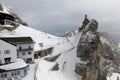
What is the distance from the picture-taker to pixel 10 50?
267ft

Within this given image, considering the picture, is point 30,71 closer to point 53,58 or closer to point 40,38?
point 53,58

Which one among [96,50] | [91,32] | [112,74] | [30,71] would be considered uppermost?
[91,32]

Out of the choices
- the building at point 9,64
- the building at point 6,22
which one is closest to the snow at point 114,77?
the building at point 6,22

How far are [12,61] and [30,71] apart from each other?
7.27 metres

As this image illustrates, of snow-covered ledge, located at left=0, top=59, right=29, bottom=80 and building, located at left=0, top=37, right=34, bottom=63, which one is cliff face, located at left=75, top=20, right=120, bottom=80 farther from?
snow-covered ledge, located at left=0, top=59, right=29, bottom=80

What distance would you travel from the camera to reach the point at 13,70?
241 feet

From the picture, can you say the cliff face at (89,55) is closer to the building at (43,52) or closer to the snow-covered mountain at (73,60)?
the snow-covered mountain at (73,60)

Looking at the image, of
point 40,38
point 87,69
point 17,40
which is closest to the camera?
point 17,40

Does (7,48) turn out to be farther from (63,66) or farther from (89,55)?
(89,55)

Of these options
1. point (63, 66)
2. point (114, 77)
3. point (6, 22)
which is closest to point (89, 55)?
point (63, 66)

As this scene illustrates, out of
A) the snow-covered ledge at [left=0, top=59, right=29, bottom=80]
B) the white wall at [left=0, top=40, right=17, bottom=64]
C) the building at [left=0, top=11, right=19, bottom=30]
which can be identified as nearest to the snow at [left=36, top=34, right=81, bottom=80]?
→ the snow-covered ledge at [left=0, top=59, right=29, bottom=80]

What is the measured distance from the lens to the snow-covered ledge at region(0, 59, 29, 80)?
2803 inches

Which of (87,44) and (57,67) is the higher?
(87,44)

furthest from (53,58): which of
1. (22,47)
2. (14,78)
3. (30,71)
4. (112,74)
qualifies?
(112,74)
